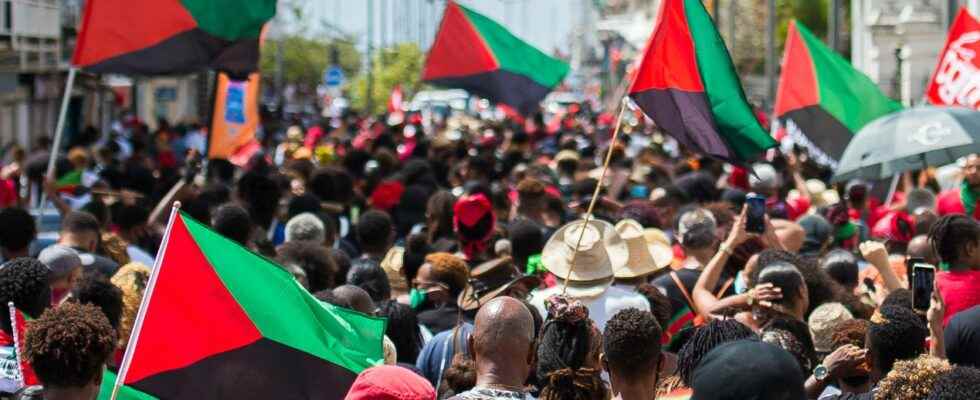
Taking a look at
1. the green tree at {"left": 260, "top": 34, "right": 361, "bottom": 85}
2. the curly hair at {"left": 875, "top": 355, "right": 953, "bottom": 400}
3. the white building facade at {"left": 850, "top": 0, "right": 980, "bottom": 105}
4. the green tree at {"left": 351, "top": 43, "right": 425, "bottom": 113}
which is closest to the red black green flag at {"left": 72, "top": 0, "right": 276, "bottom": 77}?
the curly hair at {"left": 875, "top": 355, "right": 953, "bottom": 400}

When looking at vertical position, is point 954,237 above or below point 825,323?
above

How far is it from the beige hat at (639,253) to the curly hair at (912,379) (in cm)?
348

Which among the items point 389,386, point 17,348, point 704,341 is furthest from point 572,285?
point 389,386

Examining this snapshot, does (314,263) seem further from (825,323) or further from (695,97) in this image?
(825,323)

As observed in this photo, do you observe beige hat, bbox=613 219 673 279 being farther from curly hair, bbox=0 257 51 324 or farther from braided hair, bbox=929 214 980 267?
curly hair, bbox=0 257 51 324

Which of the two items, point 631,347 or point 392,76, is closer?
point 631,347

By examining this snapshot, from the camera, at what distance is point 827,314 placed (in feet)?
23.0

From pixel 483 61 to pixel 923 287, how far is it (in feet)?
34.9

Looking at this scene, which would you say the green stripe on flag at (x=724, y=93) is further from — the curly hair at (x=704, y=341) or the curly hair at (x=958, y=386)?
the curly hair at (x=958, y=386)

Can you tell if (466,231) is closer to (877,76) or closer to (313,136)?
(313,136)

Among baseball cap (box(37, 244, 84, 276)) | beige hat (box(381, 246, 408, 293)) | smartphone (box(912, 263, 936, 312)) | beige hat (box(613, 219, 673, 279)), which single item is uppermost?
smartphone (box(912, 263, 936, 312))

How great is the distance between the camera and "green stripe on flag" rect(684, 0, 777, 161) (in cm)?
898

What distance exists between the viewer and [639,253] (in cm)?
882

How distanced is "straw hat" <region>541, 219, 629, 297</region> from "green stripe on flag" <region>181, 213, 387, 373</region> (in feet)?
5.02
